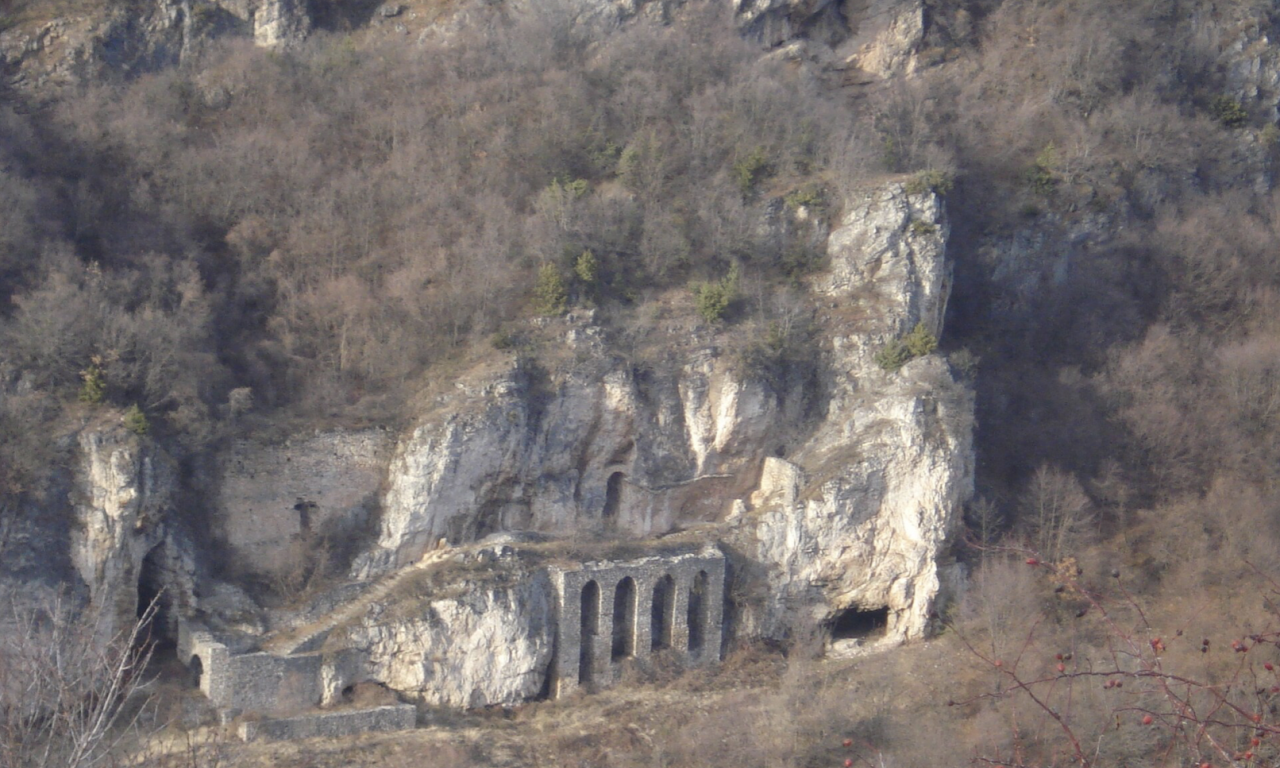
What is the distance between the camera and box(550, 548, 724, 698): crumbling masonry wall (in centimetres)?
3159

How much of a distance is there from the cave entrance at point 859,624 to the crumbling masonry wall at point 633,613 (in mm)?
3501

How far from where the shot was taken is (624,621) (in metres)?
32.8

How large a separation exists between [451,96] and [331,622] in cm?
1779

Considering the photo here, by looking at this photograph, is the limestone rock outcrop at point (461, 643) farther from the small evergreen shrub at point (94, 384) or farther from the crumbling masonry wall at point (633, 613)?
the small evergreen shrub at point (94, 384)

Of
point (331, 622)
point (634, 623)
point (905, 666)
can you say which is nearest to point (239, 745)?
point (331, 622)

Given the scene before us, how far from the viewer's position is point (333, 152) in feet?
128

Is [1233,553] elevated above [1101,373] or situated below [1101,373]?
below

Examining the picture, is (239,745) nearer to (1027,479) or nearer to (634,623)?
(634,623)

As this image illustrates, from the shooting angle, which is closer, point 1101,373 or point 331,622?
point 331,622

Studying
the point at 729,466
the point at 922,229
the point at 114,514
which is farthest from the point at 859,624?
the point at 114,514

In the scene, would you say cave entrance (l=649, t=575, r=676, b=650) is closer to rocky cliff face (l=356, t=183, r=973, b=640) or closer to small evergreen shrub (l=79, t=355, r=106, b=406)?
rocky cliff face (l=356, t=183, r=973, b=640)

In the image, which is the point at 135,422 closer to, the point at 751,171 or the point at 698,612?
the point at 698,612

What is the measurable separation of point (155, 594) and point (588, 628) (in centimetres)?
979

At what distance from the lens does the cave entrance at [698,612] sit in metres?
33.0
